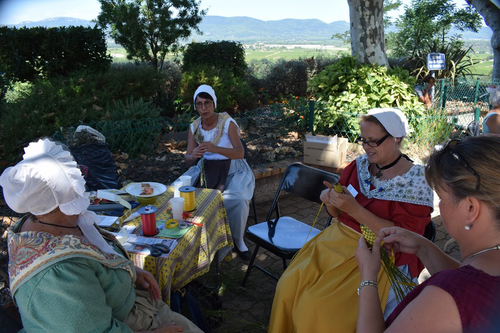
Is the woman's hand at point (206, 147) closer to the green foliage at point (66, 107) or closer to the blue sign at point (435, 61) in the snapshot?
the green foliage at point (66, 107)

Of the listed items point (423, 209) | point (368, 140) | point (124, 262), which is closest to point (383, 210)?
point (423, 209)

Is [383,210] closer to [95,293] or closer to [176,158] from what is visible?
[95,293]

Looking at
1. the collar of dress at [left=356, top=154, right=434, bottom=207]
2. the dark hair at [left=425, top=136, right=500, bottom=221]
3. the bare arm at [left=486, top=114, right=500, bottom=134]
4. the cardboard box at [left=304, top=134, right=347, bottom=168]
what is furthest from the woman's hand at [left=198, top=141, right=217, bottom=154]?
the bare arm at [left=486, top=114, right=500, bottom=134]

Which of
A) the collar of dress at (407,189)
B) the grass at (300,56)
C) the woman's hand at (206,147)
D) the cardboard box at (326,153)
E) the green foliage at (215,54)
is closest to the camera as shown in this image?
the collar of dress at (407,189)

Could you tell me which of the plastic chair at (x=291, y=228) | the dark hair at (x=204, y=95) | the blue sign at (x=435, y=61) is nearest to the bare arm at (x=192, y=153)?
the dark hair at (x=204, y=95)

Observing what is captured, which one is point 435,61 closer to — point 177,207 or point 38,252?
point 177,207

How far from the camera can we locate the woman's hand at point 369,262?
1.61m

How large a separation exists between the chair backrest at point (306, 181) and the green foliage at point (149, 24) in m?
8.00

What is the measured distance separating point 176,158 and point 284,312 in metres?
3.52

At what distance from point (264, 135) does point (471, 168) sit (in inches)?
207

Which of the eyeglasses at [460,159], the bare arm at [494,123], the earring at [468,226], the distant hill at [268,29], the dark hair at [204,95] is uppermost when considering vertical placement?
the distant hill at [268,29]

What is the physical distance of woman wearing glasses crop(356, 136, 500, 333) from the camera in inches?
43.3

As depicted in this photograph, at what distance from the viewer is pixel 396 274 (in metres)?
1.91

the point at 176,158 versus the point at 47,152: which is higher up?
the point at 47,152
